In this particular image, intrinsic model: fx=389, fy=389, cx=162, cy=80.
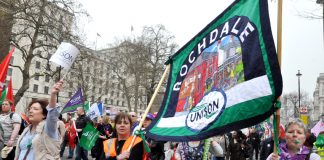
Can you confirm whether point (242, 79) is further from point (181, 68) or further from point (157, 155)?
point (157, 155)

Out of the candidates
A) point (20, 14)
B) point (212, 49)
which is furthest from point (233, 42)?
point (20, 14)

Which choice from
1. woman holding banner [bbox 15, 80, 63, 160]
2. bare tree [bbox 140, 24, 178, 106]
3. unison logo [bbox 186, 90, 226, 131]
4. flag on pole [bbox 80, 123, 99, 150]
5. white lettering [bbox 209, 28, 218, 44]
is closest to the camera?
unison logo [bbox 186, 90, 226, 131]

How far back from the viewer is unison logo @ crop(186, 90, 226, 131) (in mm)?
3383

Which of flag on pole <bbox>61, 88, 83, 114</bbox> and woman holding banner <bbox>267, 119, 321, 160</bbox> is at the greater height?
flag on pole <bbox>61, 88, 83, 114</bbox>

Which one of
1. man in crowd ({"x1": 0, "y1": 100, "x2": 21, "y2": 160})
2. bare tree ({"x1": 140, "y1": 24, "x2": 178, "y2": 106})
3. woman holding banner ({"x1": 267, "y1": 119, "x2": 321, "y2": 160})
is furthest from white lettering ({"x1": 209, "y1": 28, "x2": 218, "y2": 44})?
bare tree ({"x1": 140, "y1": 24, "x2": 178, "y2": 106})

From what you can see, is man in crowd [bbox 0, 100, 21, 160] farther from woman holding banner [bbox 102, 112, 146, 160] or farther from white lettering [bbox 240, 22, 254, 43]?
white lettering [bbox 240, 22, 254, 43]

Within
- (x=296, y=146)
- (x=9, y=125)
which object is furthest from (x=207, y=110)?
(x=9, y=125)

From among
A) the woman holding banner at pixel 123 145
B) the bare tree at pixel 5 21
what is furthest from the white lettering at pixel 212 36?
the bare tree at pixel 5 21

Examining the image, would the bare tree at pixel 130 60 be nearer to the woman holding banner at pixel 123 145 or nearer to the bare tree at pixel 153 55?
the bare tree at pixel 153 55

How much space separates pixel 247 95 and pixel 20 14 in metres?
26.0

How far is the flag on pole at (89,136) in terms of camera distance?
11.2 meters

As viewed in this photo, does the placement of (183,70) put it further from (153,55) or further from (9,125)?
(153,55)

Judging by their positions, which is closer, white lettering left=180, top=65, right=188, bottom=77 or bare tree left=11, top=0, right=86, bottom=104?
white lettering left=180, top=65, right=188, bottom=77

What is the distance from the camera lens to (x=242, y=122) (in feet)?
10.4
